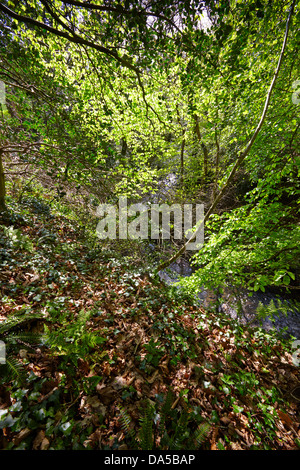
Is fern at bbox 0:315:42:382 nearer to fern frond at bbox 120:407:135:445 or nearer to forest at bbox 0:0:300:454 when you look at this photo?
forest at bbox 0:0:300:454

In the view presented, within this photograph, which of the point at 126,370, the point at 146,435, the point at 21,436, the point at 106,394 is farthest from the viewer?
the point at 126,370

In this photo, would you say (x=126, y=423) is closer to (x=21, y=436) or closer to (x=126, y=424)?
(x=126, y=424)

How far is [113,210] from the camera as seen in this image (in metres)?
6.62

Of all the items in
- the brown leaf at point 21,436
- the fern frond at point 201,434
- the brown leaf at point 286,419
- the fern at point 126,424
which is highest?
the brown leaf at point 21,436

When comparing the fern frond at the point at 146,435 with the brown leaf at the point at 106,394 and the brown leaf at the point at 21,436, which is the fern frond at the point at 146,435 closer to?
the brown leaf at the point at 106,394

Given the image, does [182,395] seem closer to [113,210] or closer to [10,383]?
[10,383]

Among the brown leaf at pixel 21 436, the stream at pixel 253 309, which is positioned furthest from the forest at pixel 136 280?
the stream at pixel 253 309

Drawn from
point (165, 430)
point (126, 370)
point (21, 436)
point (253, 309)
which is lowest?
point (253, 309)

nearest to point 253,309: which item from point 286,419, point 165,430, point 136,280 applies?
point 286,419

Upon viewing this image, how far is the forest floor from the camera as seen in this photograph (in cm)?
174

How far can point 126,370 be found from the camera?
2.45 m

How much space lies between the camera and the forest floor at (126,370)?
1.74 meters
